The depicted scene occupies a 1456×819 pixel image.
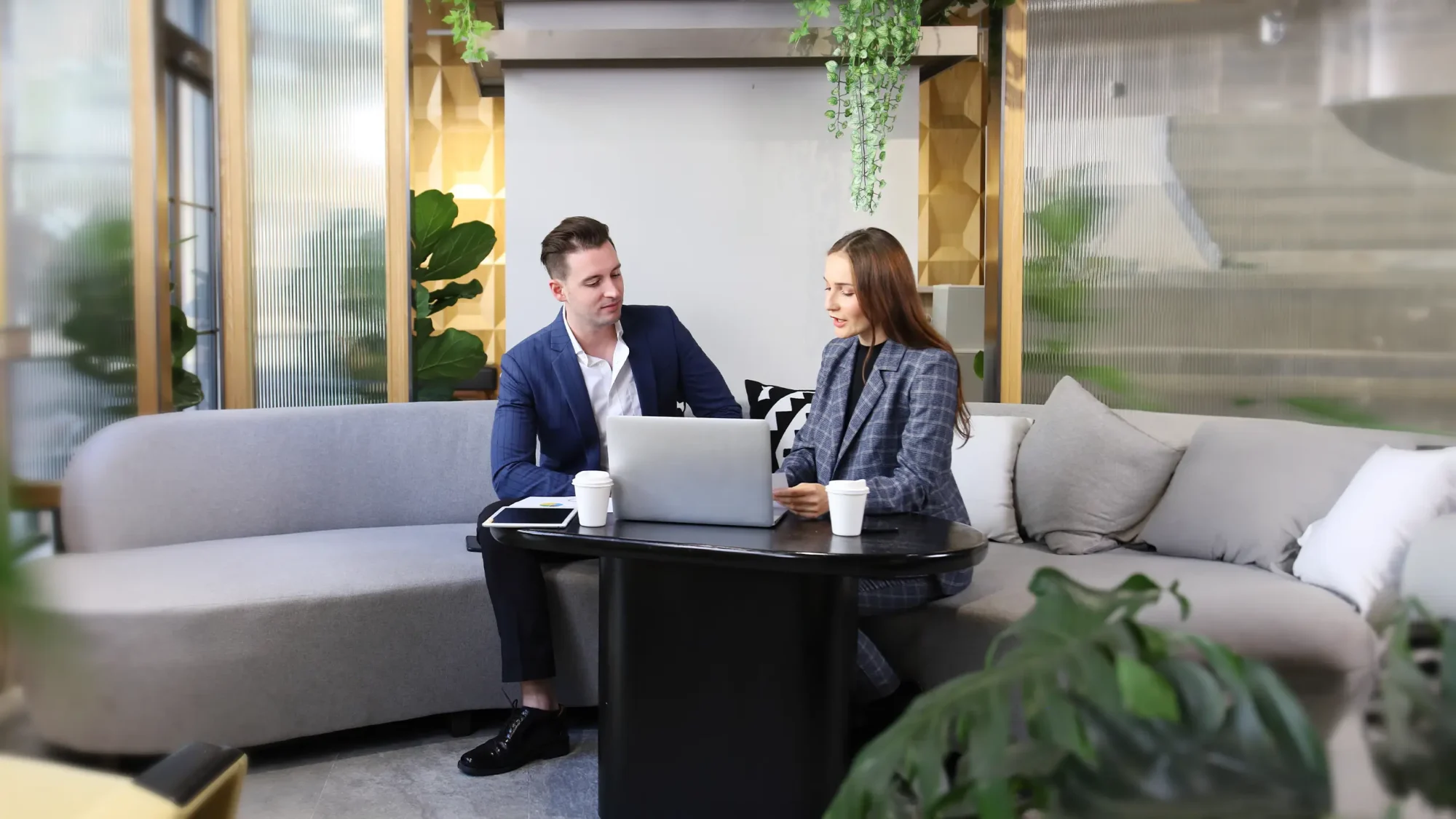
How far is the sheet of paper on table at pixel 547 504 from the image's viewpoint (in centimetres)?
215

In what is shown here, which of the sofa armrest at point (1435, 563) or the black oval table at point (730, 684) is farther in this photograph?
the black oval table at point (730, 684)

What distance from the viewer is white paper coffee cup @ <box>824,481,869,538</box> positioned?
1.91 metres

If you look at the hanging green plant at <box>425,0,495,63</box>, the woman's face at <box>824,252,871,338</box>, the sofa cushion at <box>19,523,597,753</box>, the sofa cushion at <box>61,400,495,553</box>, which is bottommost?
the sofa cushion at <box>19,523,597,753</box>

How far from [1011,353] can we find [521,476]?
161 centimetres

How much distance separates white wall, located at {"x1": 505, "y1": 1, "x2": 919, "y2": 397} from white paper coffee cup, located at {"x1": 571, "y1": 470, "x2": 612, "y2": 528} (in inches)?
64.7

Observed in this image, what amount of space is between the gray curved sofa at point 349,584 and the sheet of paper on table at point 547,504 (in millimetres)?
493

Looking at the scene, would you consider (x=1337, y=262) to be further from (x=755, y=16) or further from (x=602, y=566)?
(x=755, y=16)

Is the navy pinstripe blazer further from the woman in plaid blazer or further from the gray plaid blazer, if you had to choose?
the woman in plaid blazer

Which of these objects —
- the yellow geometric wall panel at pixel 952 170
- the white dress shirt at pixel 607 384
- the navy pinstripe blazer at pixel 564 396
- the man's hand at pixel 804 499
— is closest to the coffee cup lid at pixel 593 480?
the man's hand at pixel 804 499

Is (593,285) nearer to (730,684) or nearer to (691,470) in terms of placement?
(691,470)

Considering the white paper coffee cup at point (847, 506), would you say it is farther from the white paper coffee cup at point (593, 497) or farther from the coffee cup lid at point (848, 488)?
the white paper coffee cup at point (593, 497)

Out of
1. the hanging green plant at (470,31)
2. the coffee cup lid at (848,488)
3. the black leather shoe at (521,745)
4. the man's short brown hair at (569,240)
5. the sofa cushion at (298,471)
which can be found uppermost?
the hanging green plant at (470,31)

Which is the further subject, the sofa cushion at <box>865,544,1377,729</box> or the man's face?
the man's face

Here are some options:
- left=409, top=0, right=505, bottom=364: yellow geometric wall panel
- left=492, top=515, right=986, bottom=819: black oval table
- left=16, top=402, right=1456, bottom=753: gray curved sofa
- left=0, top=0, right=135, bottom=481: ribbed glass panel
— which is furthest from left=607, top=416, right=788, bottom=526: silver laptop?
left=409, top=0, right=505, bottom=364: yellow geometric wall panel
